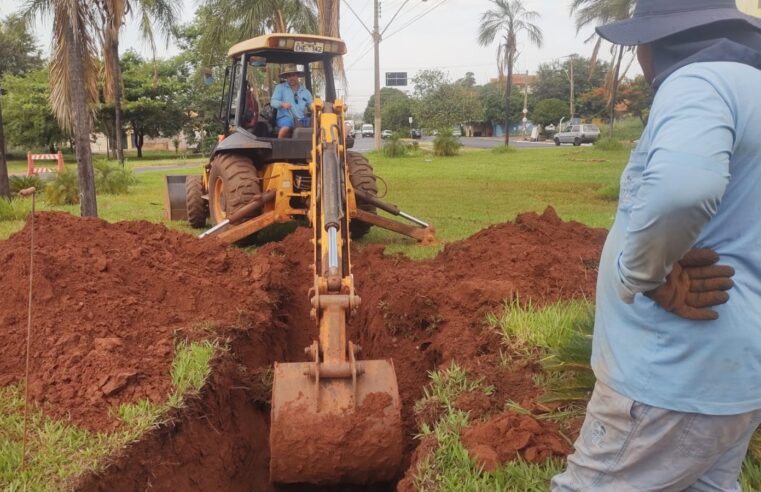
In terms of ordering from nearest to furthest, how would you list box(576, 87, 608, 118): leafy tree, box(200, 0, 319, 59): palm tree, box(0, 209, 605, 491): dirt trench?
box(0, 209, 605, 491): dirt trench
box(200, 0, 319, 59): palm tree
box(576, 87, 608, 118): leafy tree

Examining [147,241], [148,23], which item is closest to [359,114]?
[148,23]

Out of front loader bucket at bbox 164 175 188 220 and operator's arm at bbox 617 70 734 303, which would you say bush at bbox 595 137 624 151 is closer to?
front loader bucket at bbox 164 175 188 220

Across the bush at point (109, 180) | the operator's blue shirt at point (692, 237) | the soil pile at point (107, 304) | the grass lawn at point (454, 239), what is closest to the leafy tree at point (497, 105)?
the grass lawn at point (454, 239)

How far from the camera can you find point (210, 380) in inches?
174

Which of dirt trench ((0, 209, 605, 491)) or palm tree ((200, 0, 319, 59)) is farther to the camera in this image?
palm tree ((200, 0, 319, 59))

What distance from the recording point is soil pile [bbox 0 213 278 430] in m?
3.98

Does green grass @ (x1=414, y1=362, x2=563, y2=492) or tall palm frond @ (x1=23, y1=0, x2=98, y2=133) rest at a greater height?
tall palm frond @ (x1=23, y1=0, x2=98, y2=133)

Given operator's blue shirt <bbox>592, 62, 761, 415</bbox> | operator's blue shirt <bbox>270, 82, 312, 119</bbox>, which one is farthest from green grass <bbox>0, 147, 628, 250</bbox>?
operator's blue shirt <bbox>592, 62, 761, 415</bbox>

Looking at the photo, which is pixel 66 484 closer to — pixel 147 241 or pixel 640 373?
pixel 640 373

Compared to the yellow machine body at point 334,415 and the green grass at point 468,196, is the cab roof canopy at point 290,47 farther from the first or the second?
the yellow machine body at point 334,415

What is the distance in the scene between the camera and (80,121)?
10703 millimetres

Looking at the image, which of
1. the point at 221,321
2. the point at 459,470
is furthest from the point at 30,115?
the point at 459,470

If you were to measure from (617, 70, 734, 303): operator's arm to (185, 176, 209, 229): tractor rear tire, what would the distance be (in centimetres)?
955

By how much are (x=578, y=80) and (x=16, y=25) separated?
68374 millimetres
